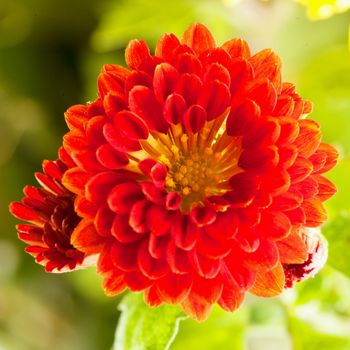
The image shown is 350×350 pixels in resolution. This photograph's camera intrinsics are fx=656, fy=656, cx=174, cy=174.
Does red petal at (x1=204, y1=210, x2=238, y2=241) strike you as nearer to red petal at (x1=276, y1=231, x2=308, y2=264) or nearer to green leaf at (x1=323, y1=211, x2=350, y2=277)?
red petal at (x1=276, y1=231, x2=308, y2=264)

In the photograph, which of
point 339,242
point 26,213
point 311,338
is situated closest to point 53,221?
point 26,213

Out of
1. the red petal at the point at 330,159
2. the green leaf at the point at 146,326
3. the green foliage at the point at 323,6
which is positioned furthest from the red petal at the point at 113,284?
the green foliage at the point at 323,6

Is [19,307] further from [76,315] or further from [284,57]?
[284,57]

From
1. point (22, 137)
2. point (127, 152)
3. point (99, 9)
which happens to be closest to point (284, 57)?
point (99, 9)

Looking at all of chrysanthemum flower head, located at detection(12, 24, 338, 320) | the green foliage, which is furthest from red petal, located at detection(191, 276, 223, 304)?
the green foliage

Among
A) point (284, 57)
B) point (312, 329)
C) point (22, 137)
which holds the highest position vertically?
point (284, 57)

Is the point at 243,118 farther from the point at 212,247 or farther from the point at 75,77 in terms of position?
the point at 75,77
